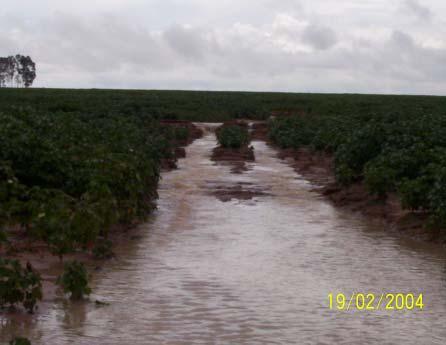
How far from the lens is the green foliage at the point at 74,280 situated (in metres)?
8.19

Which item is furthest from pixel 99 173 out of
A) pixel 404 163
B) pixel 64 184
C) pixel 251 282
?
pixel 404 163

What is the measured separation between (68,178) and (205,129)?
102 feet

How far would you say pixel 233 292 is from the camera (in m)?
9.04

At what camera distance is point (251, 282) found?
9.58 meters

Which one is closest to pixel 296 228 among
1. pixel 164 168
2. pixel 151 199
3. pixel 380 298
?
pixel 151 199

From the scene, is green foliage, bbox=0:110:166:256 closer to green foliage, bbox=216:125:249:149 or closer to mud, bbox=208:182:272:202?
mud, bbox=208:182:272:202

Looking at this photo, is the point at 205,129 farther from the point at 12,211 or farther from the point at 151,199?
the point at 12,211

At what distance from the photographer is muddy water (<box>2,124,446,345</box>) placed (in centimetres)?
747

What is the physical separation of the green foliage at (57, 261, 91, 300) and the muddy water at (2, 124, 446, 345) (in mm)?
155
